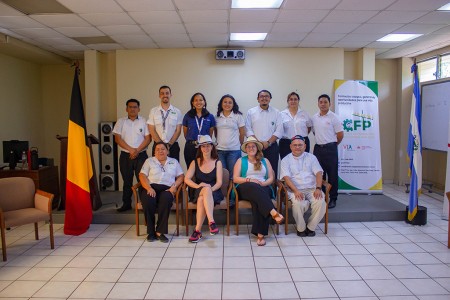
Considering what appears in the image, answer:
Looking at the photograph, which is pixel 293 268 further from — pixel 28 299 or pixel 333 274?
pixel 28 299

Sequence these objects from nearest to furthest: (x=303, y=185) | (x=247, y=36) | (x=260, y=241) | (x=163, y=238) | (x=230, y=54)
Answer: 1. (x=260, y=241)
2. (x=163, y=238)
3. (x=303, y=185)
4. (x=247, y=36)
5. (x=230, y=54)

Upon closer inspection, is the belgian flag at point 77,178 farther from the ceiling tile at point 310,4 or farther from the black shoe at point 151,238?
the ceiling tile at point 310,4

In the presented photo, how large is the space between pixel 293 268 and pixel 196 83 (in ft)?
13.9

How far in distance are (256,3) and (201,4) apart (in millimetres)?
656

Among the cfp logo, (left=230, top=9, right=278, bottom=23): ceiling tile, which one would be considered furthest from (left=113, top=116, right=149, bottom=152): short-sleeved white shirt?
the cfp logo

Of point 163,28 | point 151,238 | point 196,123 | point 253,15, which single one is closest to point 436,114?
point 253,15

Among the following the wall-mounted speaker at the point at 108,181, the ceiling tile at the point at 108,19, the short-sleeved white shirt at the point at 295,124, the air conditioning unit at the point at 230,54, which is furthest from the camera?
the wall-mounted speaker at the point at 108,181

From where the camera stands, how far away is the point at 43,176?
17.8ft

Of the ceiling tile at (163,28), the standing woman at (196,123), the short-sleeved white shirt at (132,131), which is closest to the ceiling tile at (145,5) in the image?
the ceiling tile at (163,28)

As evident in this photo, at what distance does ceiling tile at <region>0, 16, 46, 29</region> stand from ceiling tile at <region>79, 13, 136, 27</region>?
77cm

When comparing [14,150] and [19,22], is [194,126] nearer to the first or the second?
[19,22]

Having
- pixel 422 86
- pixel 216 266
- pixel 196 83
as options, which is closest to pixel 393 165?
pixel 422 86

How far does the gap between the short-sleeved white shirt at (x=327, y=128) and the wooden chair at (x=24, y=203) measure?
3.75 metres

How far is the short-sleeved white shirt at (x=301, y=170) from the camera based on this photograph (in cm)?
465
